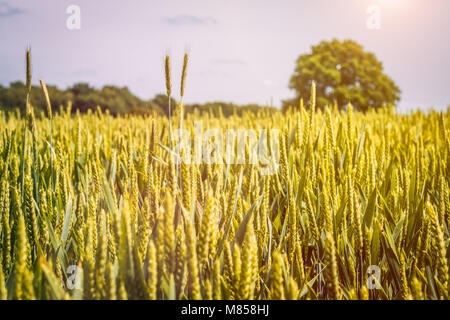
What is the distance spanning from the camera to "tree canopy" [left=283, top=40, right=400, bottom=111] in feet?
64.9

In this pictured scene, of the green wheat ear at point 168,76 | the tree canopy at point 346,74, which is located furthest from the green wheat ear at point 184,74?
the tree canopy at point 346,74

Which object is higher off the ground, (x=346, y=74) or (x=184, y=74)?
(x=346, y=74)

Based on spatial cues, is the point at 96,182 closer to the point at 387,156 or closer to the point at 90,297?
the point at 90,297

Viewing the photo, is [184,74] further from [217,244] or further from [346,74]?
[346,74]

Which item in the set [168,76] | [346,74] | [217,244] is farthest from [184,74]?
[346,74]

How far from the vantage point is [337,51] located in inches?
861

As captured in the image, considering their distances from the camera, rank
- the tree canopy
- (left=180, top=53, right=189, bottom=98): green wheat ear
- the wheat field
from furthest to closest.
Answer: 1. the tree canopy
2. (left=180, top=53, right=189, bottom=98): green wheat ear
3. the wheat field

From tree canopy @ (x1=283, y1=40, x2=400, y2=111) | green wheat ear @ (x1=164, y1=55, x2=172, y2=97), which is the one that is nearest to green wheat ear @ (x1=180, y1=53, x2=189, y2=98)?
green wheat ear @ (x1=164, y1=55, x2=172, y2=97)

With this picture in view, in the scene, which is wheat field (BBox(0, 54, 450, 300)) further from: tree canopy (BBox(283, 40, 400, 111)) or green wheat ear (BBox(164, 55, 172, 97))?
tree canopy (BBox(283, 40, 400, 111))

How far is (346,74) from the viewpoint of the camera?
65.9 ft

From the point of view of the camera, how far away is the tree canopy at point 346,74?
64.9 ft

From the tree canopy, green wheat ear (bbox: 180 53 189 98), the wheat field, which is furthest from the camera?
the tree canopy
